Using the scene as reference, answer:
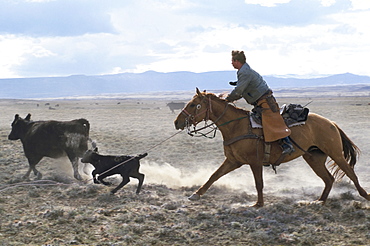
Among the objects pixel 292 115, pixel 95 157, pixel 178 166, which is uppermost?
pixel 292 115

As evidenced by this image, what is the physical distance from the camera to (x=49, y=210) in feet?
23.6

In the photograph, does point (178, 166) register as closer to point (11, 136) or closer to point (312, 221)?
point (11, 136)

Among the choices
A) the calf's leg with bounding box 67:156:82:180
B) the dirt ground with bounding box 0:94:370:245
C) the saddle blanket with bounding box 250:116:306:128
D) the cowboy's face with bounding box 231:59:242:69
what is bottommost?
the dirt ground with bounding box 0:94:370:245

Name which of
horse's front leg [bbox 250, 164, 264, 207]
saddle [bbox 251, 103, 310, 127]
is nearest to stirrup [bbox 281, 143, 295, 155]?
saddle [bbox 251, 103, 310, 127]

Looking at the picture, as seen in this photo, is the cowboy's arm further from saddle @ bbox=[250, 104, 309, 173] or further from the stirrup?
the stirrup

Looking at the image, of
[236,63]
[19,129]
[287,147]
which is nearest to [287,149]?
[287,147]

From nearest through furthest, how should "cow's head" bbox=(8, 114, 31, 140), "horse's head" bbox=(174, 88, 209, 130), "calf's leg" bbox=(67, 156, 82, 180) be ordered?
1. "horse's head" bbox=(174, 88, 209, 130)
2. "calf's leg" bbox=(67, 156, 82, 180)
3. "cow's head" bbox=(8, 114, 31, 140)

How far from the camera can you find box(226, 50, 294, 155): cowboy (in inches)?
293

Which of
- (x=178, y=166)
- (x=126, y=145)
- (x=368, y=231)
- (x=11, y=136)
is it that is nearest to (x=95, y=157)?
(x=11, y=136)

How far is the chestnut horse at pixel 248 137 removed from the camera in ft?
24.8

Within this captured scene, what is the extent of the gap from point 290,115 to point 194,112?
182 cm

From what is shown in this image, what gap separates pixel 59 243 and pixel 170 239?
1525 mm

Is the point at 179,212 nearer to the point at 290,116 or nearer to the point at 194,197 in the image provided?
the point at 194,197

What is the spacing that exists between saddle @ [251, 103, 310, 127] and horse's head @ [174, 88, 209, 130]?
906mm
